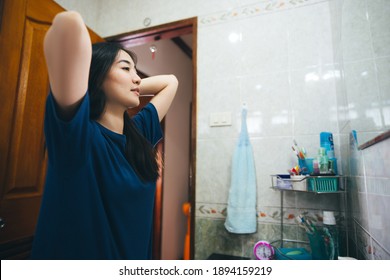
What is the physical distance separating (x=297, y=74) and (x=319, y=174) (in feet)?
1.77

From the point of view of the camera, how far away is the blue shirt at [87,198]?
336mm

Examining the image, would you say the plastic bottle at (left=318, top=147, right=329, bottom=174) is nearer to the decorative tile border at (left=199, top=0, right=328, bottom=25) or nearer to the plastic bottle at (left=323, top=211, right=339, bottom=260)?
the plastic bottle at (left=323, top=211, right=339, bottom=260)

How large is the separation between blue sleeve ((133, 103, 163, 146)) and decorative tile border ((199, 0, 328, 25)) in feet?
2.99

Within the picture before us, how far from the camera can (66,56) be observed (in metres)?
0.30

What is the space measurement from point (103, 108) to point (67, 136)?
21 cm

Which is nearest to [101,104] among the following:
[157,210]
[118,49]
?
[118,49]

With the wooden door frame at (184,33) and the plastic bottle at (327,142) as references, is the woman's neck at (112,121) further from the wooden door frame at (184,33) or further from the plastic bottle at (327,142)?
the plastic bottle at (327,142)

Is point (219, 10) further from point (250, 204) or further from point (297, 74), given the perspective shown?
point (250, 204)

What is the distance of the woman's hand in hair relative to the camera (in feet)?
2.36

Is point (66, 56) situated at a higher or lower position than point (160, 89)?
lower

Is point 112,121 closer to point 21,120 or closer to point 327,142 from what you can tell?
point 21,120

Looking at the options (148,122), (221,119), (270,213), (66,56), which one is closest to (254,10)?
(221,119)

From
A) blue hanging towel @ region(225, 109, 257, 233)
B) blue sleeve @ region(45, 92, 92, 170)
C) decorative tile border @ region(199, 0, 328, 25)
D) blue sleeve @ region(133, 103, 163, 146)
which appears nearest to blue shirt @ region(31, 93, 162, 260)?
blue sleeve @ region(45, 92, 92, 170)

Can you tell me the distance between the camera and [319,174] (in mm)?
873
